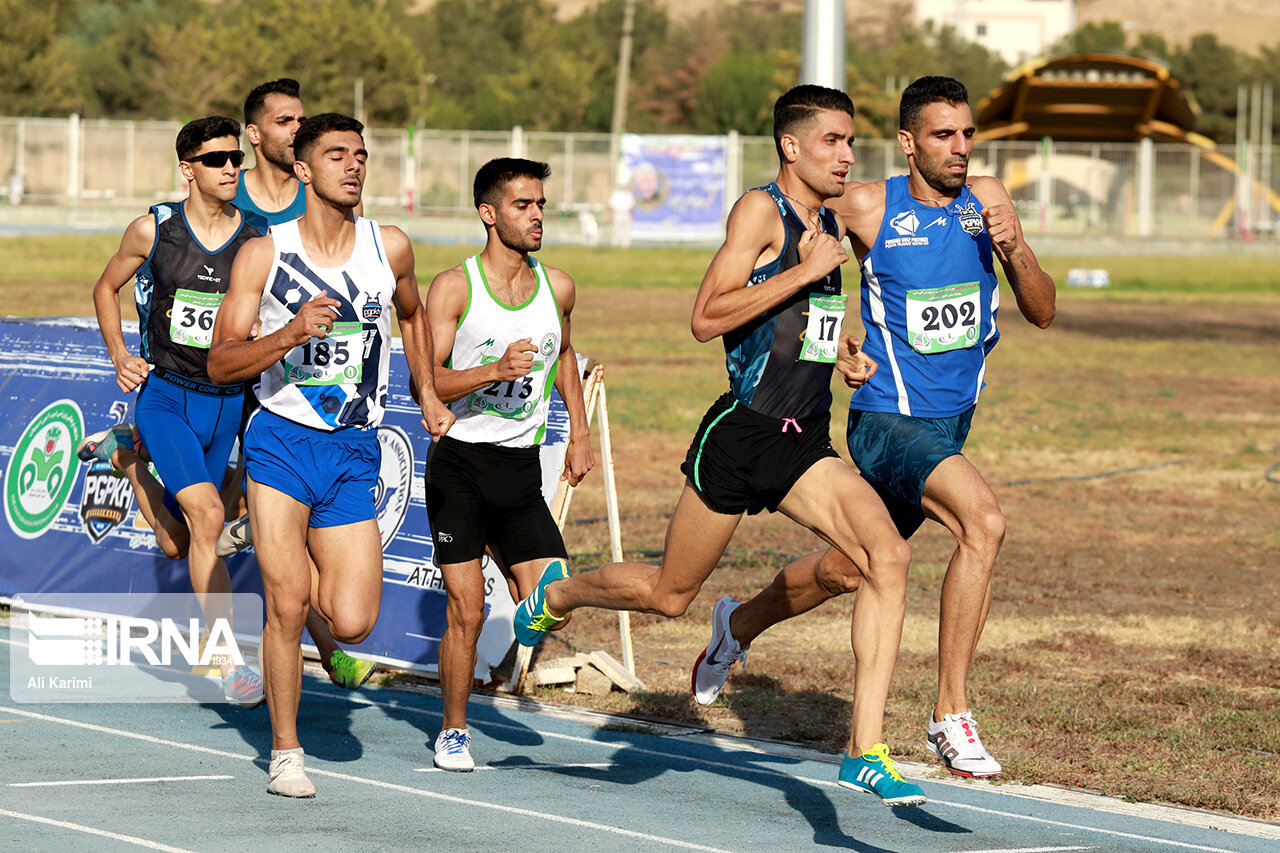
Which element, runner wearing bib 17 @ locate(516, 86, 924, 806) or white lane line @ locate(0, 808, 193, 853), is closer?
white lane line @ locate(0, 808, 193, 853)

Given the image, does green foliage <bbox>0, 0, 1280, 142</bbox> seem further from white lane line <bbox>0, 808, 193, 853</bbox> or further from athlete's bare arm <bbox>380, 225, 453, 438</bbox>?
white lane line <bbox>0, 808, 193, 853</bbox>

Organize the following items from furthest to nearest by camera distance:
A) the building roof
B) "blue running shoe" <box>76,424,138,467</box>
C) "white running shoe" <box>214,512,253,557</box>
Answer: the building roof, "blue running shoe" <box>76,424,138,467</box>, "white running shoe" <box>214,512,253,557</box>

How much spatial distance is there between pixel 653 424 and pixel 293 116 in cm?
980

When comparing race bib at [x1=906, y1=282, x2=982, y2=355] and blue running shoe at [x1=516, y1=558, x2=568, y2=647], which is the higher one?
race bib at [x1=906, y1=282, x2=982, y2=355]

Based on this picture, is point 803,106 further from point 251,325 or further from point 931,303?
point 251,325

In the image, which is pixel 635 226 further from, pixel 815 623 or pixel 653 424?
pixel 815 623

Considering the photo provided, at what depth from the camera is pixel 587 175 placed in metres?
53.1

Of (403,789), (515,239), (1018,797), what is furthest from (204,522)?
(1018,797)

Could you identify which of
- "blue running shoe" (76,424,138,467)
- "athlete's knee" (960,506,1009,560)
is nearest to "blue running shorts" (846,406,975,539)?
"athlete's knee" (960,506,1009,560)

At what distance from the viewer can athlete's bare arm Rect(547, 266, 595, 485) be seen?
271 inches

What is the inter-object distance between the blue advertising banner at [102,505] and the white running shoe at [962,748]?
2762mm

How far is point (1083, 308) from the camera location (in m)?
34.9

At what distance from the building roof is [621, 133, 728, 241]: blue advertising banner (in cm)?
2072

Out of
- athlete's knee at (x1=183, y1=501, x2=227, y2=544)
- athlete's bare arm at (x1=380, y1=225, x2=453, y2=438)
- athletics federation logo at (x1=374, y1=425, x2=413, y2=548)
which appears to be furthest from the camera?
athletics federation logo at (x1=374, y1=425, x2=413, y2=548)
